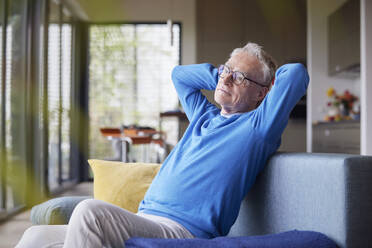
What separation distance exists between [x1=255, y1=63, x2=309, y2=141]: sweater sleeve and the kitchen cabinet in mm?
4130

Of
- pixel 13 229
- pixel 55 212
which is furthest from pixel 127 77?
pixel 55 212

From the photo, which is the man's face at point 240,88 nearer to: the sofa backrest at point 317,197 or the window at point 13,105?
the sofa backrest at point 317,197

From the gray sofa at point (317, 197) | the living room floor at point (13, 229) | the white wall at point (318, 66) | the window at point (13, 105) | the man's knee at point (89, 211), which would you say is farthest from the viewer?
the white wall at point (318, 66)

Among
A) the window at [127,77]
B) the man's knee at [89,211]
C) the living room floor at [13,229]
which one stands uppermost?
the window at [127,77]

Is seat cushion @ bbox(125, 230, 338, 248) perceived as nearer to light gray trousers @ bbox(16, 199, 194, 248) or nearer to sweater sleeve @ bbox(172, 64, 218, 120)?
light gray trousers @ bbox(16, 199, 194, 248)

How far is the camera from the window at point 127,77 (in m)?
7.69

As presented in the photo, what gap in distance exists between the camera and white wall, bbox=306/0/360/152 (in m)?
6.86

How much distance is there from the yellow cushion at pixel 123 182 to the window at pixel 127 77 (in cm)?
570

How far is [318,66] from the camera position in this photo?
6949mm

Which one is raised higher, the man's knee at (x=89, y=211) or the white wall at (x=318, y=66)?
the white wall at (x=318, y=66)

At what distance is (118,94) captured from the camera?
7.71 meters

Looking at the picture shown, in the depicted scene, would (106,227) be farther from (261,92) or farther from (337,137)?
(337,137)

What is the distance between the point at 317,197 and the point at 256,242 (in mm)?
219

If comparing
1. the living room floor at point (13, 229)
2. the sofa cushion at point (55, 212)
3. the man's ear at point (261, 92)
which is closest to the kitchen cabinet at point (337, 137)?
the living room floor at point (13, 229)
